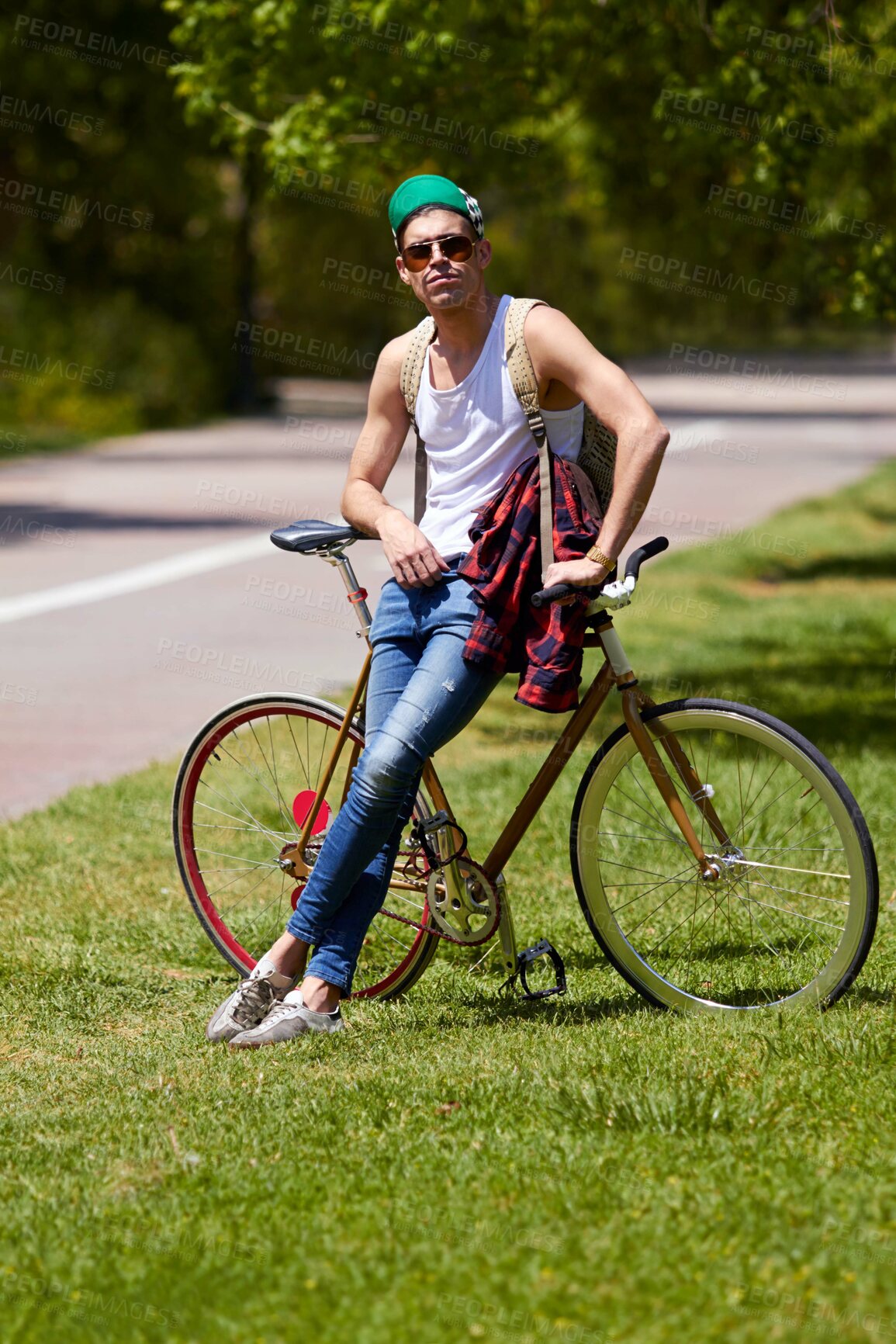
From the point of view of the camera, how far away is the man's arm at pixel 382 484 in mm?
4070

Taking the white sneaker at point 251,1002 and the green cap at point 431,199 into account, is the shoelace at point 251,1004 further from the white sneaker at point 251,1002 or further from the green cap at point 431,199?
the green cap at point 431,199

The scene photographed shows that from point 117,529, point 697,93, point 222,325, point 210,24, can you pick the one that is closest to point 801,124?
point 697,93

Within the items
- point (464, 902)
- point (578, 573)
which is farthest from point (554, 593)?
point (464, 902)

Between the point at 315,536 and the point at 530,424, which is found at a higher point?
the point at 530,424

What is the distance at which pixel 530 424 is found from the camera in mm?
4012

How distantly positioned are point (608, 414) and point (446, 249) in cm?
53

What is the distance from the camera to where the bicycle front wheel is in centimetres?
405

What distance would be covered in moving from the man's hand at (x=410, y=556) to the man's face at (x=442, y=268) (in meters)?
0.49

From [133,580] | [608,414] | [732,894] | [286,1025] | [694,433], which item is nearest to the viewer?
[608,414]

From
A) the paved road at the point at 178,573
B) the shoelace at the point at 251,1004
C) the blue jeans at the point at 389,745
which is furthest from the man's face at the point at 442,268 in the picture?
the paved road at the point at 178,573

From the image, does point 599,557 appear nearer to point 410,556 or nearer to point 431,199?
point 410,556

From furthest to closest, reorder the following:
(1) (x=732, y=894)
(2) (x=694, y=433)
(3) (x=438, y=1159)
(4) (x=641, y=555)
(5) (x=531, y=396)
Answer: (2) (x=694, y=433) → (1) (x=732, y=894) → (4) (x=641, y=555) → (5) (x=531, y=396) → (3) (x=438, y=1159)

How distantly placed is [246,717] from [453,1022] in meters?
0.96

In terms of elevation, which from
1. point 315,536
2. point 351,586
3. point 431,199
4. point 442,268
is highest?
point 431,199
